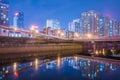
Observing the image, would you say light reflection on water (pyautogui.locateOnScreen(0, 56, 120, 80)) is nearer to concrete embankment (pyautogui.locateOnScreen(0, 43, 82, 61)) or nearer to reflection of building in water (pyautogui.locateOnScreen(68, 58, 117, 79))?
reflection of building in water (pyautogui.locateOnScreen(68, 58, 117, 79))

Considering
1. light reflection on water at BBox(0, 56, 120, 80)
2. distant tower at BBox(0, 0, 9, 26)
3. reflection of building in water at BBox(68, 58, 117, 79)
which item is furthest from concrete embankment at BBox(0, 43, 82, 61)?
distant tower at BBox(0, 0, 9, 26)

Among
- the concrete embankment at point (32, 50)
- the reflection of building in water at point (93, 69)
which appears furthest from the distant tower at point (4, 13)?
the reflection of building in water at point (93, 69)

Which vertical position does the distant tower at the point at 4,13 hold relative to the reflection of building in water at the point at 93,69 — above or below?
above

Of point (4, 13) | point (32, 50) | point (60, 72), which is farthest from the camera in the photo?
point (4, 13)

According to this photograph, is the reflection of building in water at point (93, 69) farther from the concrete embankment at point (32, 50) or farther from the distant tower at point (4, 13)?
the distant tower at point (4, 13)

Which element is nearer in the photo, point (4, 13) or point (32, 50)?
point (32, 50)

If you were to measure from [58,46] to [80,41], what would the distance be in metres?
21.8

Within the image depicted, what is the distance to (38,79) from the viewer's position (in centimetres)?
2369

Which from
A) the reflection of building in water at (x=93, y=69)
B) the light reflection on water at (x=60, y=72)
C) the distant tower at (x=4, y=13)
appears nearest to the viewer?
the light reflection on water at (x=60, y=72)

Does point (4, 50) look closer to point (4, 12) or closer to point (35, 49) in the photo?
point (35, 49)

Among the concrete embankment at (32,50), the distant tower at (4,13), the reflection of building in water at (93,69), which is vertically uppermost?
the distant tower at (4,13)

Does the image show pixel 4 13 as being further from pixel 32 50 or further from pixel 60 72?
pixel 60 72

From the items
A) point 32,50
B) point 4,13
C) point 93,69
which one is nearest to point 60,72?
point 93,69

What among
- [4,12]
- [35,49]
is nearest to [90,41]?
[35,49]
